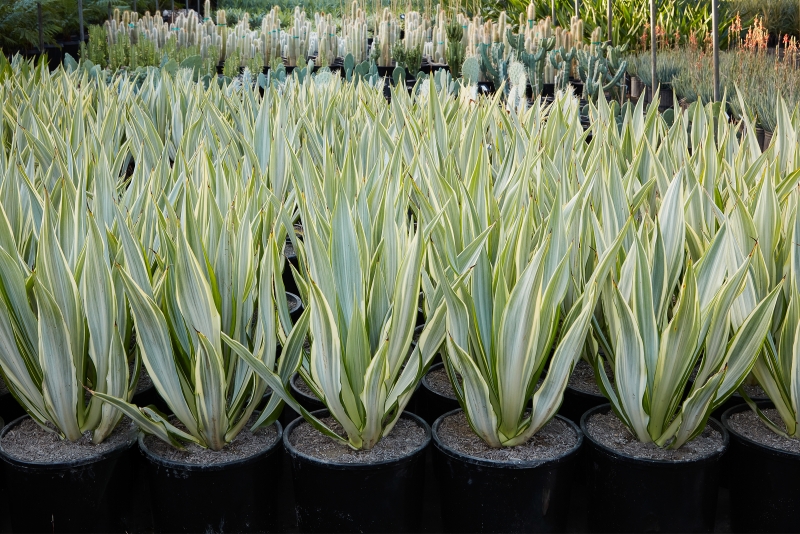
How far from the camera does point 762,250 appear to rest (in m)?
1.38

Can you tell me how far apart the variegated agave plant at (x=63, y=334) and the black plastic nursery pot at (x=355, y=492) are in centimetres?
30

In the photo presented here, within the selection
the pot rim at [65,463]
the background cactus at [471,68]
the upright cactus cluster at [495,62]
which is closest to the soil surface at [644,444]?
the pot rim at [65,463]

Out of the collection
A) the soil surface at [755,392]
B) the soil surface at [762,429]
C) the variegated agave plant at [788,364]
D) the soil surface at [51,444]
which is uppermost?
the variegated agave plant at [788,364]

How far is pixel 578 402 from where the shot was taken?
147 cm

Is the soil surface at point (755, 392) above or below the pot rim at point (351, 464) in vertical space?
below

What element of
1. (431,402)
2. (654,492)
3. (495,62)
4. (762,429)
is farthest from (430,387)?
(495,62)

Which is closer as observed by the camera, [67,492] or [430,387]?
[67,492]

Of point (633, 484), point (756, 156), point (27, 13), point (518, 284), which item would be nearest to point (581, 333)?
point (518, 284)

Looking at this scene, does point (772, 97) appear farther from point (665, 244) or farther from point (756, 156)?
point (665, 244)

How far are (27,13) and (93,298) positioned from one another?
6.84 m

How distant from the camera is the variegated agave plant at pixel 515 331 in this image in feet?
3.74

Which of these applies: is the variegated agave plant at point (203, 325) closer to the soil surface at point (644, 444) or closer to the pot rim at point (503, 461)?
the pot rim at point (503, 461)

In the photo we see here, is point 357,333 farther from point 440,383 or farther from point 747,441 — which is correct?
point 747,441

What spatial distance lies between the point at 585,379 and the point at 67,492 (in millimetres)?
905
